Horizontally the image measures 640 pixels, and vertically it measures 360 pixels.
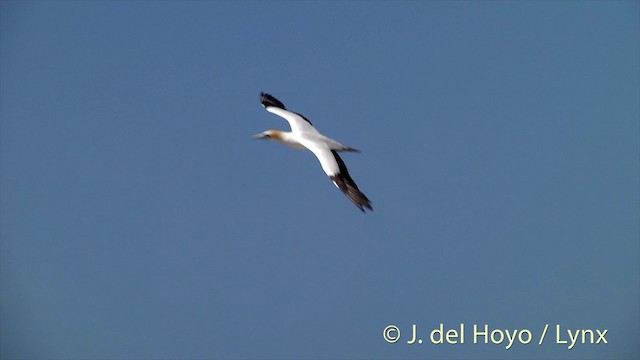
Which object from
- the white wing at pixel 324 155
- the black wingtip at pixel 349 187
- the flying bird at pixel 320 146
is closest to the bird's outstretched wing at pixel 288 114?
the flying bird at pixel 320 146

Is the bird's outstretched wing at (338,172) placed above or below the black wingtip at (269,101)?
below

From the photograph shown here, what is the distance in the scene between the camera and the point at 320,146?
50.6 feet

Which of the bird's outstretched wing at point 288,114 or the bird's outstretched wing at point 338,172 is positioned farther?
the bird's outstretched wing at point 288,114

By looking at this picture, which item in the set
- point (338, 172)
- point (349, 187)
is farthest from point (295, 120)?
point (349, 187)

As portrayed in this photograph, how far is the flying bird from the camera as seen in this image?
45.5ft

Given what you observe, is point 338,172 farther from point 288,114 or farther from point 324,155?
point 288,114

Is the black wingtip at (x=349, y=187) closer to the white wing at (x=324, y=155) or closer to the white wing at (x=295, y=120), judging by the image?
the white wing at (x=324, y=155)

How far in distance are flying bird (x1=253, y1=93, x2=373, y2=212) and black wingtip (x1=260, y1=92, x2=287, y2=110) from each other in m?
0.19

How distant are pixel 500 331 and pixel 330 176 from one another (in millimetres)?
4814

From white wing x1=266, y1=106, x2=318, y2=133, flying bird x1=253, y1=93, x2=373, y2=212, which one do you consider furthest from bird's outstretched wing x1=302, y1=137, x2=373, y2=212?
white wing x1=266, y1=106, x2=318, y2=133

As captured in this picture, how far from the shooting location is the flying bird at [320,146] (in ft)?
45.5

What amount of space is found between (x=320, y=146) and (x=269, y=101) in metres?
3.68

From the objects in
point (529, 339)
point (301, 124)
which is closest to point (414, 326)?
point (529, 339)

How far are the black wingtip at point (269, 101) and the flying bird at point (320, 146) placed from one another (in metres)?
0.19
